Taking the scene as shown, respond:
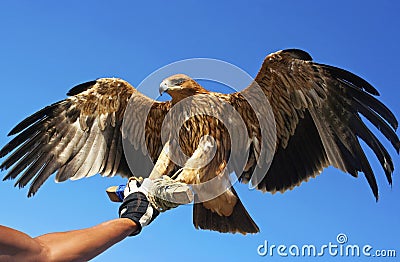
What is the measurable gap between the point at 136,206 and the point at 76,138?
4.05 metres

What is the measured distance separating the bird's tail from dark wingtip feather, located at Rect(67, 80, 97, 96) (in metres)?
2.43

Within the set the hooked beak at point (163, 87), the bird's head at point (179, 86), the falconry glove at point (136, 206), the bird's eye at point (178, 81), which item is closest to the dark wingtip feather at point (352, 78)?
the bird's head at point (179, 86)

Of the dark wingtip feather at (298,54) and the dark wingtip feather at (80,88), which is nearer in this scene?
the dark wingtip feather at (298,54)

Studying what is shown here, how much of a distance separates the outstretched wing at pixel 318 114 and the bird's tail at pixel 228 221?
0.82 meters

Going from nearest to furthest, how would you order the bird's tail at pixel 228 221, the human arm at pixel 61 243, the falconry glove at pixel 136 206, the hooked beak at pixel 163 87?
1. the human arm at pixel 61 243
2. the falconry glove at pixel 136 206
3. the hooked beak at pixel 163 87
4. the bird's tail at pixel 228 221

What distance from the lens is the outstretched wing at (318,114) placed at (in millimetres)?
6062

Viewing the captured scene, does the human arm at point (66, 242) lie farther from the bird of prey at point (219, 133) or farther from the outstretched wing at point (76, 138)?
the outstretched wing at point (76, 138)

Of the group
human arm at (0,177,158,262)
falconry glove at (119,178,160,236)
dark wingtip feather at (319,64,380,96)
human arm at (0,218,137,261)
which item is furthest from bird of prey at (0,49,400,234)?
human arm at (0,218,137,261)

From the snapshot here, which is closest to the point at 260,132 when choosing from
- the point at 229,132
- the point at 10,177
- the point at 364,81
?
the point at 229,132

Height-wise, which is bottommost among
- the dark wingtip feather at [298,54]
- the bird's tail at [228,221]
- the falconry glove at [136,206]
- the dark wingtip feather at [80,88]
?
the falconry glove at [136,206]

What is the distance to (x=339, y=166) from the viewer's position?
6320mm

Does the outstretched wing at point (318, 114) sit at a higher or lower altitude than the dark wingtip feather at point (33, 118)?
lower

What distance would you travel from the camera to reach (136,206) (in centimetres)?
385

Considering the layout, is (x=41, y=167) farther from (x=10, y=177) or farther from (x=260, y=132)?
(x=260, y=132)
